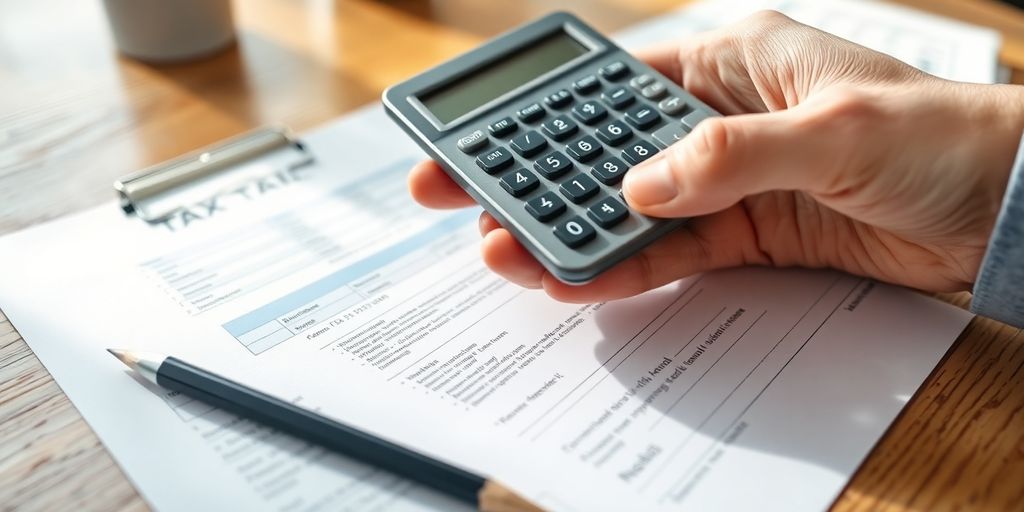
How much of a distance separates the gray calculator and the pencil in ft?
0.33

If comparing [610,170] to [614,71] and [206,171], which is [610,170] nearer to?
[614,71]

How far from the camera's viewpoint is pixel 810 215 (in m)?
0.45

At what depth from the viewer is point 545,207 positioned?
0.40m

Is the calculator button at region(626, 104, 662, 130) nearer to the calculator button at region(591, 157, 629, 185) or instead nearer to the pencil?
the calculator button at region(591, 157, 629, 185)

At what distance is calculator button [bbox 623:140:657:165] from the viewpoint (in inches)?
17.0

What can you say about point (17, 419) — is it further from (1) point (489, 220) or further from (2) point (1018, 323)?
(2) point (1018, 323)

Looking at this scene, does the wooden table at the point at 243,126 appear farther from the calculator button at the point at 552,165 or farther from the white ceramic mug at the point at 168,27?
the calculator button at the point at 552,165

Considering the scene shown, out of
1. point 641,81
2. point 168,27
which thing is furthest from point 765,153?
point 168,27

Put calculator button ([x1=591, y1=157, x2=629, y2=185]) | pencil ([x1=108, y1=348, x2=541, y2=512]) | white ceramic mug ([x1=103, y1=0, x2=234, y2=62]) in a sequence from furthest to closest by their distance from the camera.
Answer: white ceramic mug ([x1=103, y1=0, x2=234, y2=62]), calculator button ([x1=591, y1=157, x2=629, y2=185]), pencil ([x1=108, y1=348, x2=541, y2=512])

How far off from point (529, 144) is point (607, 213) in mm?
61

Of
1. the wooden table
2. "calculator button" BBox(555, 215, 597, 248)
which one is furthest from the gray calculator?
the wooden table

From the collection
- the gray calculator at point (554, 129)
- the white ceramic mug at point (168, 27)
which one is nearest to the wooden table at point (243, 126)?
the white ceramic mug at point (168, 27)

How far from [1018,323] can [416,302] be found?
0.27m

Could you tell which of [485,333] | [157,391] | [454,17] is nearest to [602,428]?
[485,333]
